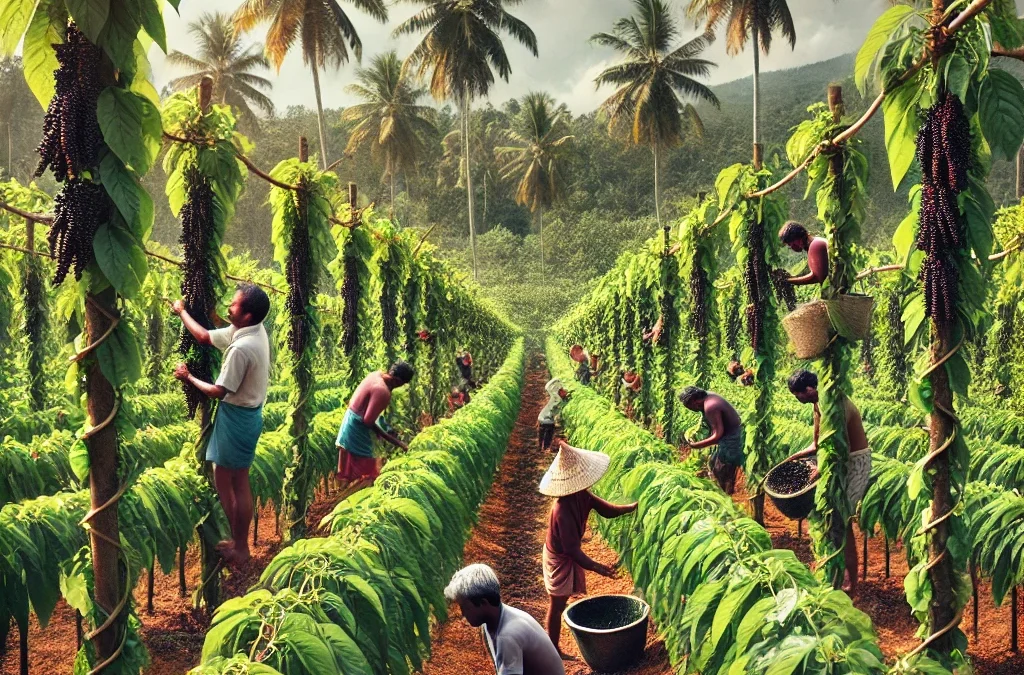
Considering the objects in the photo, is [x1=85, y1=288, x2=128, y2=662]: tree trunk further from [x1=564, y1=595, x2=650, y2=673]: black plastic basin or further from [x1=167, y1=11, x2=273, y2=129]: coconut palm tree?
[x1=167, y1=11, x2=273, y2=129]: coconut palm tree

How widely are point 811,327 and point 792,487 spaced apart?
167cm

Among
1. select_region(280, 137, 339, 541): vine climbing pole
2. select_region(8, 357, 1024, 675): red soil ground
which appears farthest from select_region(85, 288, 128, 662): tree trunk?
select_region(280, 137, 339, 541): vine climbing pole

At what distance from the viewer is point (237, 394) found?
Result: 5.11 m

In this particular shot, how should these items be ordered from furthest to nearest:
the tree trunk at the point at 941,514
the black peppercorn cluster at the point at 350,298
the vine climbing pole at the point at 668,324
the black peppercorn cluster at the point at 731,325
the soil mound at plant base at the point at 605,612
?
the black peppercorn cluster at the point at 731,325 < the vine climbing pole at the point at 668,324 < the black peppercorn cluster at the point at 350,298 < the soil mound at plant base at the point at 605,612 < the tree trunk at the point at 941,514

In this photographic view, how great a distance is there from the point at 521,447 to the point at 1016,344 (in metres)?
8.92

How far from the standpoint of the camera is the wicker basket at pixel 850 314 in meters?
5.20

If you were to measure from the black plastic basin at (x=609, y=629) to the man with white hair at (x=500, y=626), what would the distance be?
1729mm

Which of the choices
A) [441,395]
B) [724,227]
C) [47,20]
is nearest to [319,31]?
[441,395]

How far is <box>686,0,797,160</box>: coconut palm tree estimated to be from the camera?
32125 mm

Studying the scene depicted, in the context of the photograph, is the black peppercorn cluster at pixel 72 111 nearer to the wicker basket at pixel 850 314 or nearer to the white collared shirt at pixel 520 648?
the white collared shirt at pixel 520 648

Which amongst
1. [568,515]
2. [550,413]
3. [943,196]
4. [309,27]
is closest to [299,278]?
[568,515]

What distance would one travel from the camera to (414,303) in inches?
452

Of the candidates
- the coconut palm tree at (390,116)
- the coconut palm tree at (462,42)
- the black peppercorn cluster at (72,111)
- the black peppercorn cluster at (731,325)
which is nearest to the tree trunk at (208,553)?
the black peppercorn cluster at (72,111)

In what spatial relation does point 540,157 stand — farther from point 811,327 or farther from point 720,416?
point 811,327
